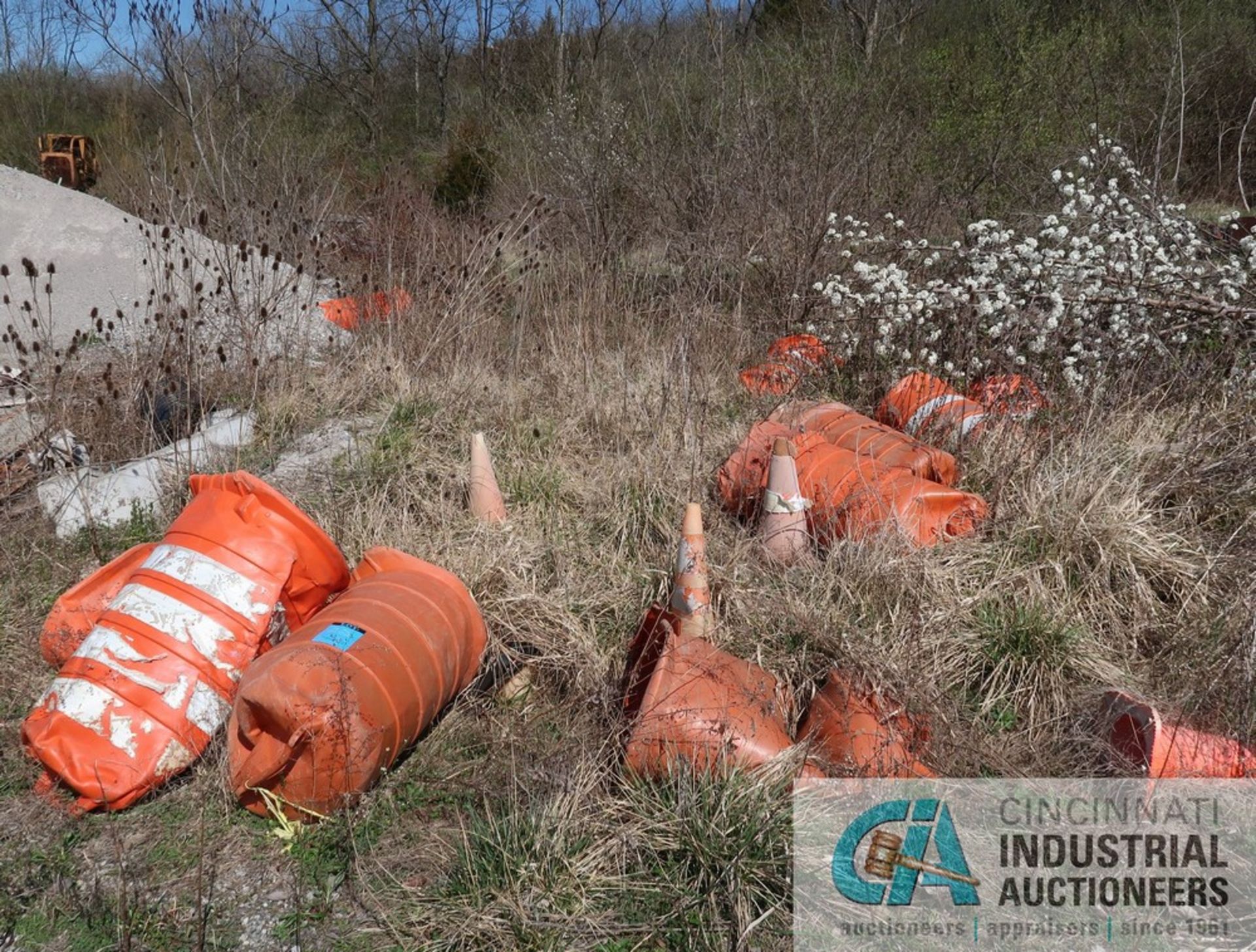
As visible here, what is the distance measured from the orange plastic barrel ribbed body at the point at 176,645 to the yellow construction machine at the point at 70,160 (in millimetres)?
14544

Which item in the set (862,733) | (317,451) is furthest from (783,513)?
(317,451)

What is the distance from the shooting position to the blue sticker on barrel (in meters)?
2.58

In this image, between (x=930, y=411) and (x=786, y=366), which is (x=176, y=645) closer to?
(x=930, y=411)

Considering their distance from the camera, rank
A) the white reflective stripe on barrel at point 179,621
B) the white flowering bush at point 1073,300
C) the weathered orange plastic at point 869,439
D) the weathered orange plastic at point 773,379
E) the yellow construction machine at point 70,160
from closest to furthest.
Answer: the white reflective stripe on barrel at point 179,621 → the weathered orange plastic at point 869,439 → the white flowering bush at point 1073,300 → the weathered orange plastic at point 773,379 → the yellow construction machine at point 70,160

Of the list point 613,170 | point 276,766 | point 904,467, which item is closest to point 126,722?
point 276,766

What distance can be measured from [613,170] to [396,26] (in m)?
16.8

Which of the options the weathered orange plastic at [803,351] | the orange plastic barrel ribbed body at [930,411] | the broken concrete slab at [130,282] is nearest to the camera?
the orange plastic barrel ribbed body at [930,411]

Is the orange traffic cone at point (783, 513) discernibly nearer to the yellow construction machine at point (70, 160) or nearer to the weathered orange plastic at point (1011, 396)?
the weathered orange plastic at point (1011, 396)

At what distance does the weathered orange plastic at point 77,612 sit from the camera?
3027 millimetres

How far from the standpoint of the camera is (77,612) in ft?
10.0

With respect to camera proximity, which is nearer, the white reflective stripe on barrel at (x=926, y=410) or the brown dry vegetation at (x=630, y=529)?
the brown dry vegetation at (x=630, y=529)
